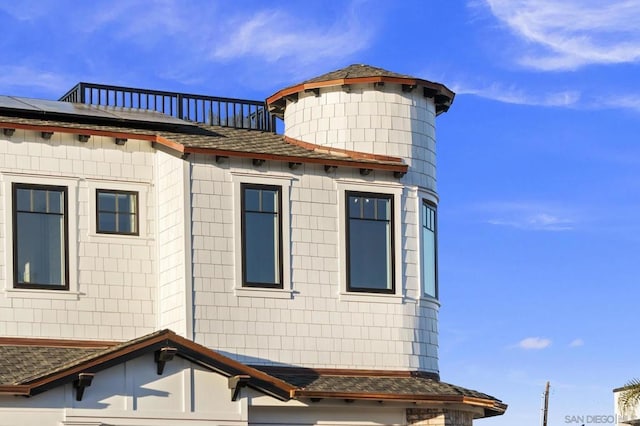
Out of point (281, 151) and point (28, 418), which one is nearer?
point (28, 418)

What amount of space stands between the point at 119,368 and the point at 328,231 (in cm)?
588

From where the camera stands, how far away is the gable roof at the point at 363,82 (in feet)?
108

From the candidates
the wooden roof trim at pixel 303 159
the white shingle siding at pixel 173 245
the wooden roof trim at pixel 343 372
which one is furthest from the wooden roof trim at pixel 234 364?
the wooden roof trim at pixel 303 159

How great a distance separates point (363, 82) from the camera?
109 ft

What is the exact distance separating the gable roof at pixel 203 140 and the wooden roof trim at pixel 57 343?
13.3 feet

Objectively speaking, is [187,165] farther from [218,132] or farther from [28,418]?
[28,418]

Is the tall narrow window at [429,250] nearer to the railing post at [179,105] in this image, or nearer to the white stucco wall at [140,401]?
the white stucco wall at [140,401]

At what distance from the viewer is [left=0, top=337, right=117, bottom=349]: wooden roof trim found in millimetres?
29656

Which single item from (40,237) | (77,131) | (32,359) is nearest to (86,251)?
(40,237)

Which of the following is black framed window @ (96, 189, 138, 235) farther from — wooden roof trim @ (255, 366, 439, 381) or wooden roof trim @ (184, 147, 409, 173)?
wooden roof trim @ (255, 366, 439, 381)

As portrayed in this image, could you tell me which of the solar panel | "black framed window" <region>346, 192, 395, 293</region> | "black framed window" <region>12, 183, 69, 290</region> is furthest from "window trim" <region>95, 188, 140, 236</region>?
"black framed window" <region>346, 192, 395, 293</region>

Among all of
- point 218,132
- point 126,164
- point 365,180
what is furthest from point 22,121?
point 365,180

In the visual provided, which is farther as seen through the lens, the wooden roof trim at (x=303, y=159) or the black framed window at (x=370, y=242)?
the black framed window at (x=370, y=242)

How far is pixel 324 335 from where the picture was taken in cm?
3136
